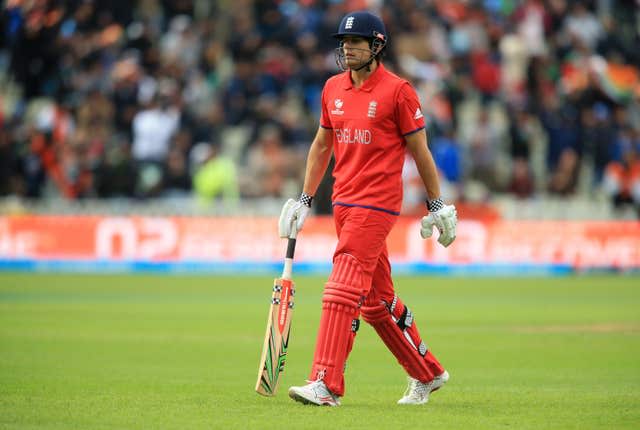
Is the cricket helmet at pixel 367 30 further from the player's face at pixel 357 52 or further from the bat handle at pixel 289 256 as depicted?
the bat handle at pixel 289 256

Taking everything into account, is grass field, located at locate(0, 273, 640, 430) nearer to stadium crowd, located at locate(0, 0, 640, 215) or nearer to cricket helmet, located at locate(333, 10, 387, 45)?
cricket helmet, located at locate(333, 10, 387, 45)

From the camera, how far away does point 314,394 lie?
796 cm

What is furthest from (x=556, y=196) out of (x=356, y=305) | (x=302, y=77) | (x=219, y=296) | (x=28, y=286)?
(x=356, y=305)

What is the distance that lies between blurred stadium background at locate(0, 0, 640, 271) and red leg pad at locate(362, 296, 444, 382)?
15.9 meters

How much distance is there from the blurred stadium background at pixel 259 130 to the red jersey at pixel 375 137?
16187mm

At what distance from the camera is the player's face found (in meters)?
8.14

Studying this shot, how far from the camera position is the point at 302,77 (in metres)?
26.6

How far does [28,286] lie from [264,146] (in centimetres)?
636

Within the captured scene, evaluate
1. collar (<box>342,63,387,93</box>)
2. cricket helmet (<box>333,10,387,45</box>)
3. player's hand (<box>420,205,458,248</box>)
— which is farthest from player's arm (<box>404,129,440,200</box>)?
cricket helmet (<box>333,10,387,45</box>)

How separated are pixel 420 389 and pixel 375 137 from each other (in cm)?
186

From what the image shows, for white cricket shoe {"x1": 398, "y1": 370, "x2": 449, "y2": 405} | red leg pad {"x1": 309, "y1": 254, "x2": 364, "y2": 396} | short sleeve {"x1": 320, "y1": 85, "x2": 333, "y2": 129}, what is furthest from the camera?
white cricket shoe {"x1": 398, "y1": 370, "x2": 449, "y2": 405}

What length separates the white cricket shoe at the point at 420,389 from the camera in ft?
28.0

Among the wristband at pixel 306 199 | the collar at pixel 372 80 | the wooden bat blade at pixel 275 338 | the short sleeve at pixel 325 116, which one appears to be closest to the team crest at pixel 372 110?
the collar at pixel 372 80

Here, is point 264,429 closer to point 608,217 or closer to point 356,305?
point 356,305
